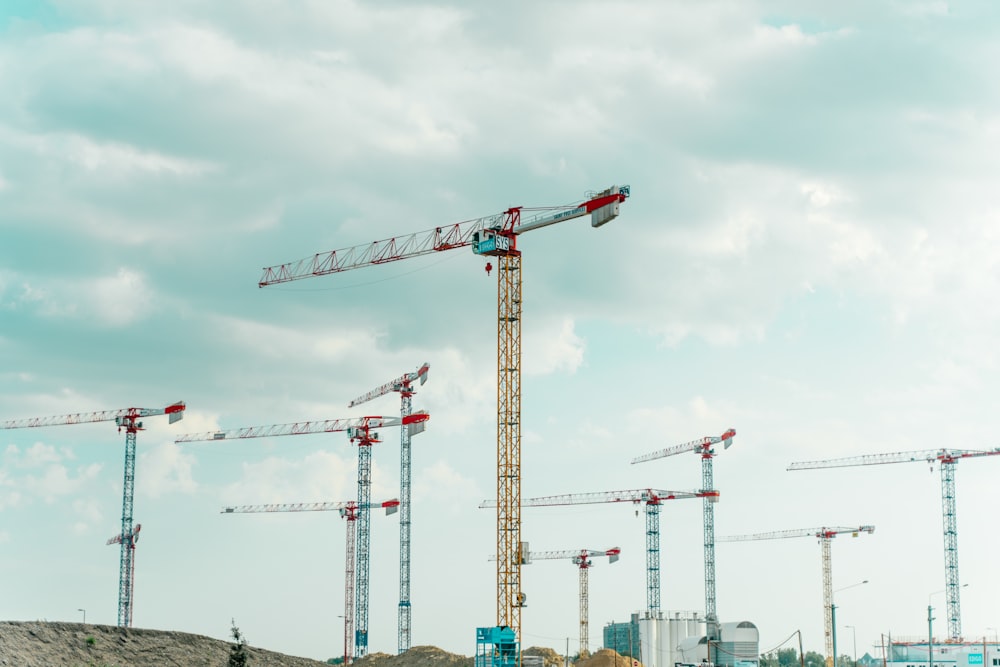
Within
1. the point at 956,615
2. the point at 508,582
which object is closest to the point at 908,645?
the point at 956,615

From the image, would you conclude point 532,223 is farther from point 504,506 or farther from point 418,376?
point 418,376

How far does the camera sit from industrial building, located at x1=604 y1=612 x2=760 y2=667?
150 metres

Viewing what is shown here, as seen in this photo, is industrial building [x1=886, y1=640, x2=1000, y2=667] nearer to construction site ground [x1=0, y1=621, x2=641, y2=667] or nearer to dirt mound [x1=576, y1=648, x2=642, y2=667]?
dirt mound [x1=576, y1=648, x2=642, y2=667]

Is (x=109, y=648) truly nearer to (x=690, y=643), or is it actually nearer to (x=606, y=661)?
(x=606, y=661)

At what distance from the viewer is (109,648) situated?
97688mm

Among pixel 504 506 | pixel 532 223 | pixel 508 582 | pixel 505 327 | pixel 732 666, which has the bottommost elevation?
pixel 732 666

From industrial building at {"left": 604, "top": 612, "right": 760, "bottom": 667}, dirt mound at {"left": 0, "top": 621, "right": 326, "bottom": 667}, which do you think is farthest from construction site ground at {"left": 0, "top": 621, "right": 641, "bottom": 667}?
industrial building at {"left": 604, "top": 612, "right": 760, "bottom": 667}

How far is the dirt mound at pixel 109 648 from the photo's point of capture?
90.8m

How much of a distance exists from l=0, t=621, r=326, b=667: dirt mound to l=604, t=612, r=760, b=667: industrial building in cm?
5782

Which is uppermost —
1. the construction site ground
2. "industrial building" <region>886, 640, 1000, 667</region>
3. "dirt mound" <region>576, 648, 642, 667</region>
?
the construction site ground

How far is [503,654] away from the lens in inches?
3895

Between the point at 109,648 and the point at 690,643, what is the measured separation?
87.6m

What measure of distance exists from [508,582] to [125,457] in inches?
3920

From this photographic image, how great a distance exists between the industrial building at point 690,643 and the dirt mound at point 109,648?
57819 mm
